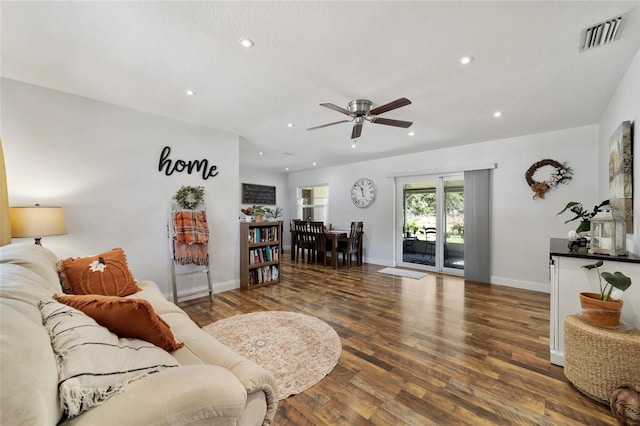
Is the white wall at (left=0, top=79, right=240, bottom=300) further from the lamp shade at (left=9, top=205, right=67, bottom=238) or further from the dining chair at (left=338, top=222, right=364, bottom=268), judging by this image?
the dining chair at (left=338, top=222, right=364, bottom=268)

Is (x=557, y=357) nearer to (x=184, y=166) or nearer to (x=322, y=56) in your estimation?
(x=322, y=56)

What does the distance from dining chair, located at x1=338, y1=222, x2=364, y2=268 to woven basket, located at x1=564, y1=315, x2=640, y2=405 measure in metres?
3.92

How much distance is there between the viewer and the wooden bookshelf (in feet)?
13.6

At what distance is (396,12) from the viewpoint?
1.61 metres

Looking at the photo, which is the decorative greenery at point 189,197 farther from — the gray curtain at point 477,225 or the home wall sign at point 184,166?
the gray curtain at point 477,225

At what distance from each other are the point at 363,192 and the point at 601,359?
492cm

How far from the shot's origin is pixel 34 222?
2.28m

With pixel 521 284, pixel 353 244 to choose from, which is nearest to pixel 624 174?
pixel 521 284

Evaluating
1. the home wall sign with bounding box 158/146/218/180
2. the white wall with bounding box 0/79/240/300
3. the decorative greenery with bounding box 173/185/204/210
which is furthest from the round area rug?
the home wall sign with bounding box 158/146/218/180

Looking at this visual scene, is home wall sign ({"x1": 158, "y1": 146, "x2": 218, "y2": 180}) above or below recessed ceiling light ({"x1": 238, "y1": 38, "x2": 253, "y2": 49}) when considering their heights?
below

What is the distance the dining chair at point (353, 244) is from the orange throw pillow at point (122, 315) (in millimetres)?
4561

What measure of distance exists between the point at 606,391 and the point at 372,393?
1.49 metres

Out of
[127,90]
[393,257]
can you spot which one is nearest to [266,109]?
[127,90]

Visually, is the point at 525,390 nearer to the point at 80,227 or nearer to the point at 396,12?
Answer: the point at 396,12
